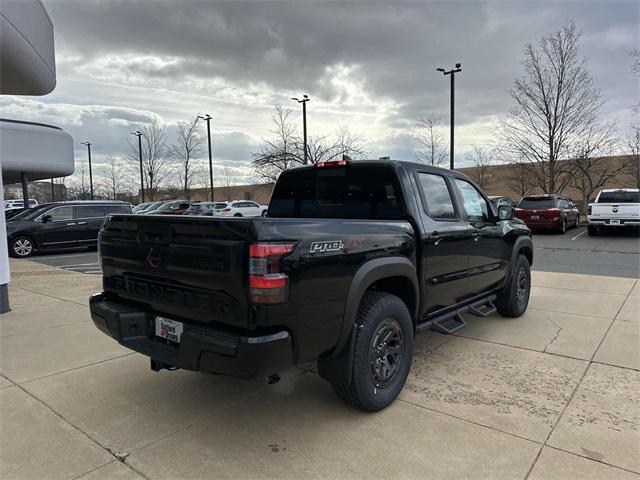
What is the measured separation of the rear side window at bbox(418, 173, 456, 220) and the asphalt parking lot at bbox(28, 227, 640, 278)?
656 centimetres

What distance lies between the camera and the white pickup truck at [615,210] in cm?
1562

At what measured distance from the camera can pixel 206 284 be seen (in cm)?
267

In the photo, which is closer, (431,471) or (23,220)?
(431,471)

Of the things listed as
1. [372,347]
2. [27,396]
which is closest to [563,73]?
[372,347]

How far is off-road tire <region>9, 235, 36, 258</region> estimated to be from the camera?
13.5m

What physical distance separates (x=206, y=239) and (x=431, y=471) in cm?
187

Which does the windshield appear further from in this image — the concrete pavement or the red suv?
the concrete pavement

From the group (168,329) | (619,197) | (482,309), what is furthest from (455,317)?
(619,197)

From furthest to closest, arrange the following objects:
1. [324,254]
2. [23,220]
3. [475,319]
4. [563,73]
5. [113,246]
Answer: [563,73] → [23,220] → [475,319] → [113,246] → [324,254]

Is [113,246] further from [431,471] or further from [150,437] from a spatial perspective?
[431,471]

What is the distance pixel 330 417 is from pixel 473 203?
2.87 m

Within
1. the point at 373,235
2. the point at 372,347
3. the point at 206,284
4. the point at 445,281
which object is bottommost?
the point at 372,347

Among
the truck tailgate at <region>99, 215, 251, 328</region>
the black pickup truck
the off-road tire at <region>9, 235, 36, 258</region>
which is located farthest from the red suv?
the truck tailgate at <region>99, 215, 251, 328</region>

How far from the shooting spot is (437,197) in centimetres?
426
